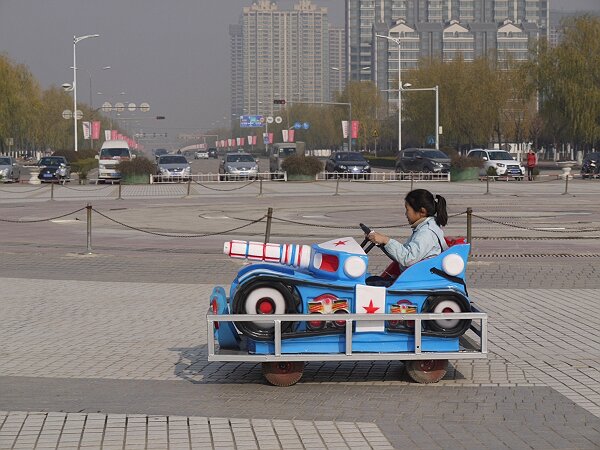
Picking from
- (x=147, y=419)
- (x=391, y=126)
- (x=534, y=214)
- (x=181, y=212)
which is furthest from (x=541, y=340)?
(x=391, y=126)

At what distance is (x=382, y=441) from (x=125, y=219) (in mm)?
22292

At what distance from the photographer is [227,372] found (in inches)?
374

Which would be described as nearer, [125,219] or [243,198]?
[125,219]

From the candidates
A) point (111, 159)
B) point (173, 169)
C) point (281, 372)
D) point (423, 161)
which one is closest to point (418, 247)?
point (281, 372)

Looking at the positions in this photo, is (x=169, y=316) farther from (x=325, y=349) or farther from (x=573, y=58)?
(x=573, y=58)

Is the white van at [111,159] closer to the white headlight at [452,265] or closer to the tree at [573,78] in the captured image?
the tree at [573,78]

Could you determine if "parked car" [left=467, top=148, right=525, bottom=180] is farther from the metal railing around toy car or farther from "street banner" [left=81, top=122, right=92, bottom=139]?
the metal railing around toy car

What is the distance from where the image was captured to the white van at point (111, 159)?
5462 cm

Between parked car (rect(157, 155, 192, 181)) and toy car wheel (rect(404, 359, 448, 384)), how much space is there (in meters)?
44.5

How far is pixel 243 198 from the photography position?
3909cm

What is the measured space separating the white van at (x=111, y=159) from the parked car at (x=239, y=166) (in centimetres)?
501

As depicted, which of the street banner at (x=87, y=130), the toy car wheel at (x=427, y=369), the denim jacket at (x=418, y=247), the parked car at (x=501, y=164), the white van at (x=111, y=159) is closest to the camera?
the toy car wheel at (x=427, y=369)

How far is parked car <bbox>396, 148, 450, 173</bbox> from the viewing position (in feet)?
186

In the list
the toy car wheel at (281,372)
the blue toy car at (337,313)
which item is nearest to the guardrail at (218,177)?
the blue toy car at (337,313)
